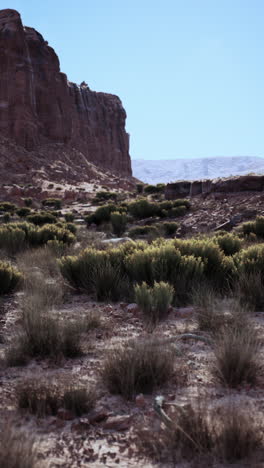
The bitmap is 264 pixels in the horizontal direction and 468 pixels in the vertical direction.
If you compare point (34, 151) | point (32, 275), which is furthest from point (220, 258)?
point (34, 151)

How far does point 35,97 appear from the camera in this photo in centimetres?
6406

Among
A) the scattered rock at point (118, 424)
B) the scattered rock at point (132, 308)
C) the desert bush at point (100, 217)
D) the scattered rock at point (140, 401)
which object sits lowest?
the desert bush at point (100, 217)

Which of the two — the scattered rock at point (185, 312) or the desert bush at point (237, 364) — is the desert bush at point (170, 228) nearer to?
the scattered rock at point (185, 312)

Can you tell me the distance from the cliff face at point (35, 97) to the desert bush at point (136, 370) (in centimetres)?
Result: 5712

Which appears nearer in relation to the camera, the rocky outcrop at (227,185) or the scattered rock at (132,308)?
the scattered rock at (132,308)

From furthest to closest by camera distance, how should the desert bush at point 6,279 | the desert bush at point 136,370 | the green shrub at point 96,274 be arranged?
the desert bush at point 6,279
the green shrub at point 96,274
the desert bush at point 136,370

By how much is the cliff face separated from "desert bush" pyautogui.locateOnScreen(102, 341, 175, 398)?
5712 centimetres

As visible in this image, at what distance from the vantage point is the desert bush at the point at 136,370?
3.46 metres

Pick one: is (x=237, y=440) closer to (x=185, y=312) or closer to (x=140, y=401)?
(x=140, y=401)

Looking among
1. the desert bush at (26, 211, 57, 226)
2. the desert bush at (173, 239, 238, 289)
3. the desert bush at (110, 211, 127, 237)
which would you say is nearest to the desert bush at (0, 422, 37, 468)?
Answer: the desert bush at (173, 239, 238, 289)

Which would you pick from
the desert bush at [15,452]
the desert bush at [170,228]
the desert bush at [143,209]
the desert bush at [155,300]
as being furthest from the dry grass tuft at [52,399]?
the desert bush at [143,209]

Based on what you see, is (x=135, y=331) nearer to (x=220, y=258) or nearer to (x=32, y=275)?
(x=220, y=258)

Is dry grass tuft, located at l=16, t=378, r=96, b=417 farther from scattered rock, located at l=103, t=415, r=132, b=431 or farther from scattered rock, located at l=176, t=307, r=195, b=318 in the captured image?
scattered rock, located at l=176, t=307, r=195, b=318

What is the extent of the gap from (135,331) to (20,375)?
1635mm
